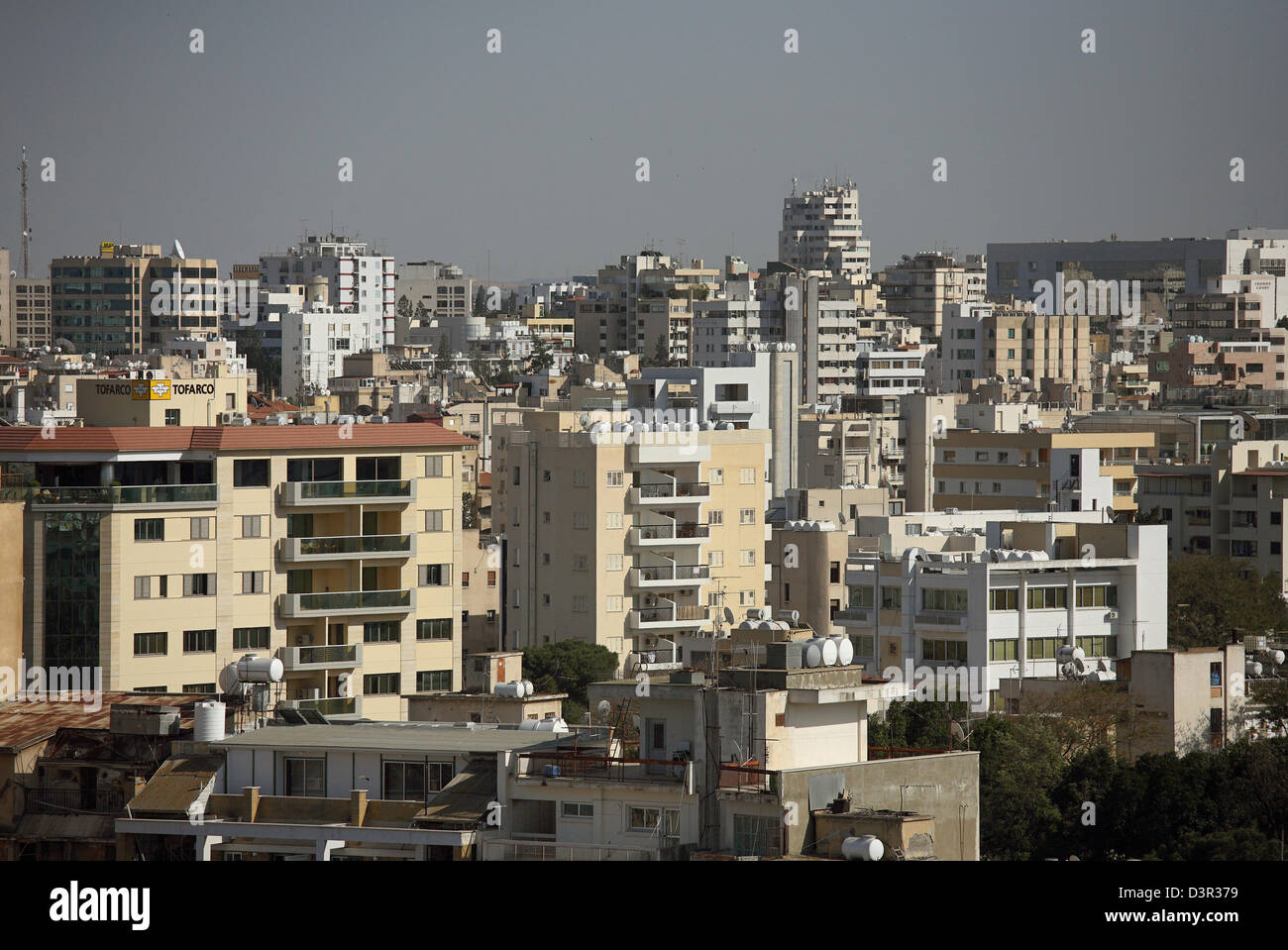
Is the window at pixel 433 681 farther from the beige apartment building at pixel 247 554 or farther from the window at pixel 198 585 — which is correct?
the window at pixel 198 585

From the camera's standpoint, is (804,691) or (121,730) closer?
(804,691)

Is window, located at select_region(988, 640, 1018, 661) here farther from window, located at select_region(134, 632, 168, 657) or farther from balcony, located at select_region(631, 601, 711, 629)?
window, located at select_region(134, 632, 168, 657)

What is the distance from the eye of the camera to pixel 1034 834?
13727mm

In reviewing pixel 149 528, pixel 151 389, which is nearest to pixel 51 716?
pixel 149 528

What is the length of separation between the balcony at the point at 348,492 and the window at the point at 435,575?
0.67 meters

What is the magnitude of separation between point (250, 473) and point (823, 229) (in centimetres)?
8880

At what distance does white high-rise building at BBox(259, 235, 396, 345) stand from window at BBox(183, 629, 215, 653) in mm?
68102

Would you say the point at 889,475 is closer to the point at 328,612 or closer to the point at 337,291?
the point at 328,612

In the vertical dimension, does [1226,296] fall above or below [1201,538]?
above

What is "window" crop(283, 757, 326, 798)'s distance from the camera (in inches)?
446

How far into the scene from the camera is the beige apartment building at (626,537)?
26.2 m

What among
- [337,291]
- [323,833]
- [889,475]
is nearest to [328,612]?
[323,833]

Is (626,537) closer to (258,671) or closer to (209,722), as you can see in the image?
(258,671)
